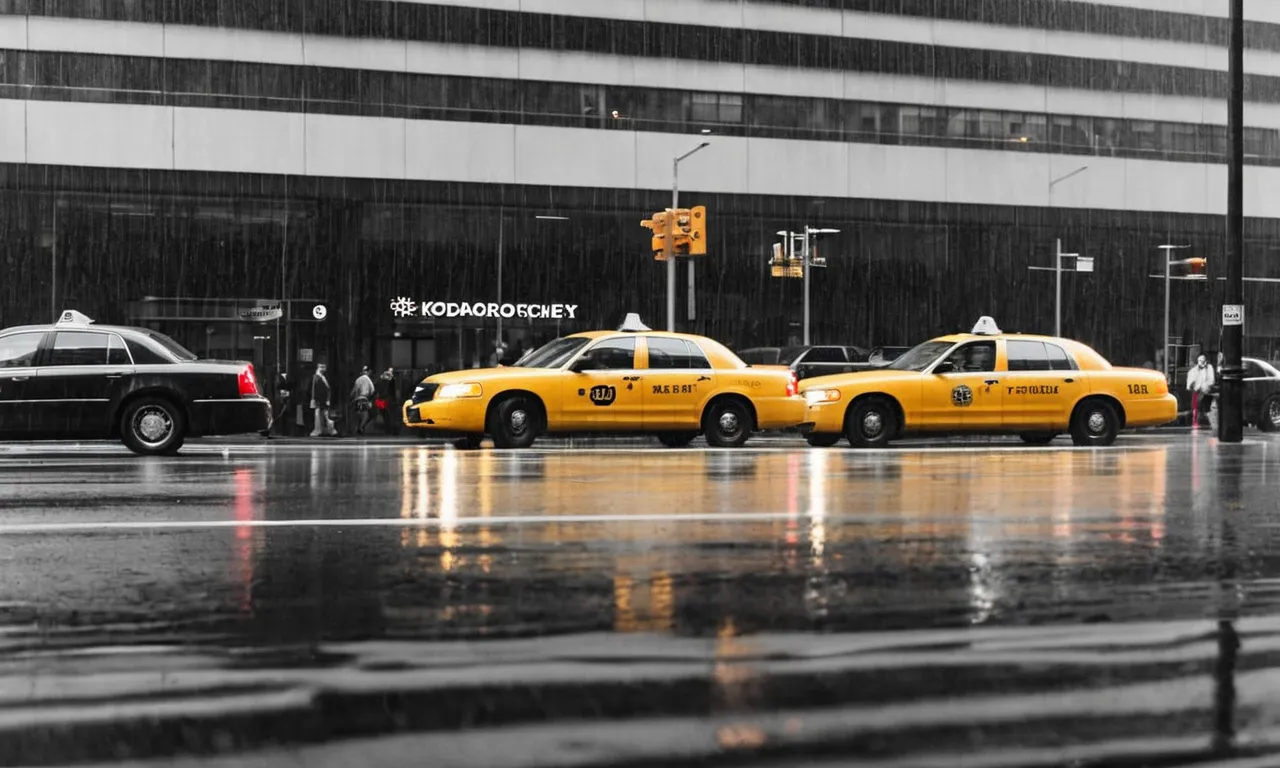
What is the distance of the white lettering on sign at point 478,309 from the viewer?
37281mm

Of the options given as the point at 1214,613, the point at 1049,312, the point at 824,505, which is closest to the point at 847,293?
the point at 1049,312

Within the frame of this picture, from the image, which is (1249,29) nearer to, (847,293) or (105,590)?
(847,293)

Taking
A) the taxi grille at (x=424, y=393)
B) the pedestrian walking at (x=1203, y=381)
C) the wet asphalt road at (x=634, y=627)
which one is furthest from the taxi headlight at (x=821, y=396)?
the pedestrian walking at (x=1203, y=381)

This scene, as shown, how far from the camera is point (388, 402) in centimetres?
3506

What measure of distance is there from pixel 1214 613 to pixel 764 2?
116 feet

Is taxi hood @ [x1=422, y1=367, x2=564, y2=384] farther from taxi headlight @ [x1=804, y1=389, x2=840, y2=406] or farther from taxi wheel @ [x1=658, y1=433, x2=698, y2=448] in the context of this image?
taxi headlight @ [x1=804, y1=389, x2=840, y2=406]

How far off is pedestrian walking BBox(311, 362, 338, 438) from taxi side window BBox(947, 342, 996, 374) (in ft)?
53.7

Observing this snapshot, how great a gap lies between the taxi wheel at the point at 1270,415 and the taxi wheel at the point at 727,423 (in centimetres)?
1355

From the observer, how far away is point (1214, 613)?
6.78 metres

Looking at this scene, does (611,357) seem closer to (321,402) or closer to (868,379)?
(868,379)

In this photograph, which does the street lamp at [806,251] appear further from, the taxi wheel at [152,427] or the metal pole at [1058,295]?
the taxi wheel at [152,427]

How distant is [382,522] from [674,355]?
37.1 feet

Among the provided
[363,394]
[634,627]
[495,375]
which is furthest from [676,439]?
[634,627]

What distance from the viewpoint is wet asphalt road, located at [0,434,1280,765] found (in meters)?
4.61
